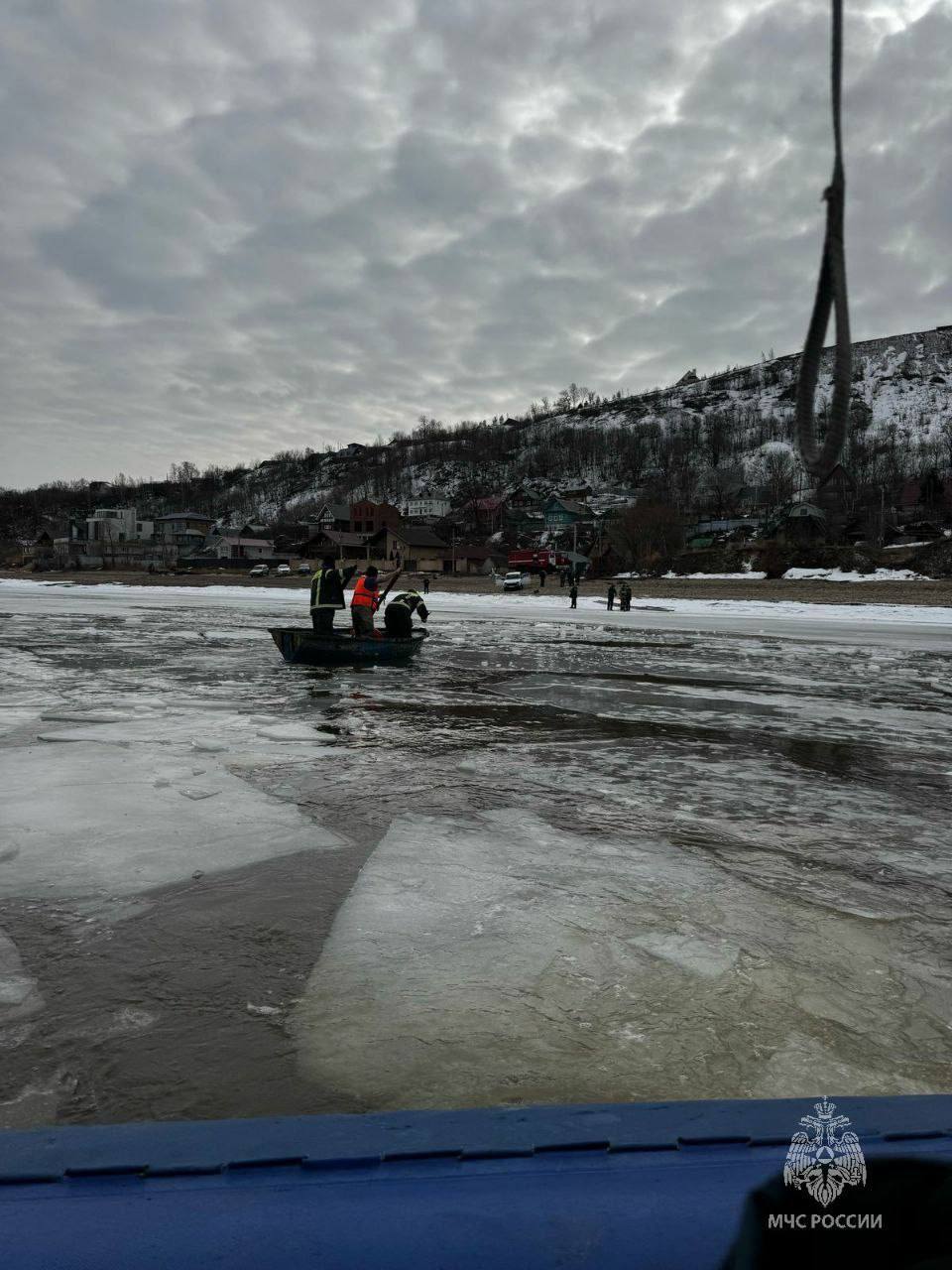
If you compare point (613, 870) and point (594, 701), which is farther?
point (594, 701)

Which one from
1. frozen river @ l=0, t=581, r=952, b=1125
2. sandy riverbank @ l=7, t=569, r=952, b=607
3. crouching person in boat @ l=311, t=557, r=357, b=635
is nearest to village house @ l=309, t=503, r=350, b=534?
sandy riverbank @ l=7, t=569, r=952, b=607

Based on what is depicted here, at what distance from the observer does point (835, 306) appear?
1635 mm

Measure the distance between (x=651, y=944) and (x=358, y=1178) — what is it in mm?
1994

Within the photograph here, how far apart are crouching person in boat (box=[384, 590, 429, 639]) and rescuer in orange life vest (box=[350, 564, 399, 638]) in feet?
0.87

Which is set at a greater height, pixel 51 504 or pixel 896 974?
pixel 51 504

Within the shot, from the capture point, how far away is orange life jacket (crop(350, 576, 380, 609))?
476 inches

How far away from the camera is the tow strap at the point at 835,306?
5.22 ft

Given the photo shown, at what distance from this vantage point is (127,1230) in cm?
126

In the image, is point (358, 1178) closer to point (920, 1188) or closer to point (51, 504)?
point (920, 1188)

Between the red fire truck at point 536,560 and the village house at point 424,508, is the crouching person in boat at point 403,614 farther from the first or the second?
the village house at point 424,508

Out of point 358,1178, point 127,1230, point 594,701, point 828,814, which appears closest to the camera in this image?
point 127,1230

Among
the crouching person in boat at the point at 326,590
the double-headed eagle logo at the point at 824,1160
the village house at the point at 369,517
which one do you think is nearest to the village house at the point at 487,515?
the village house at the point at 369,517

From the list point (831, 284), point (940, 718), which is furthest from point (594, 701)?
point (831, 284)

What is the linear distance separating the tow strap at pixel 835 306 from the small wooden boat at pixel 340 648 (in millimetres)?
10446
